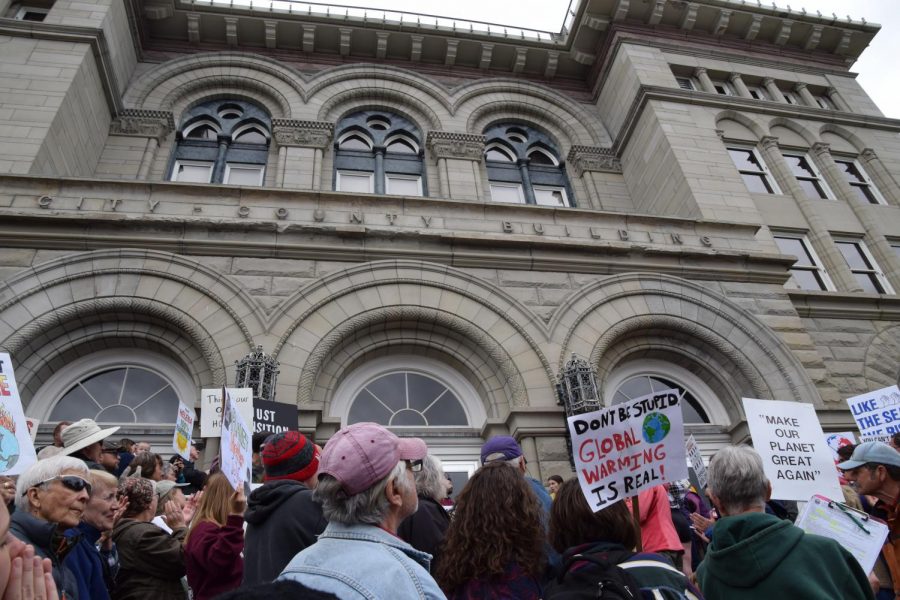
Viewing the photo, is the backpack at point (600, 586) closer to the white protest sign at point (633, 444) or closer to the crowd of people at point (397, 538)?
the crowd of people at point (397, 538)

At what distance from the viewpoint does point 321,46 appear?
18469 mm

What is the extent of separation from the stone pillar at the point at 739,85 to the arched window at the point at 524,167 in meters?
6.33

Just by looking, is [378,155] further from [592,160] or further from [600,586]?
[600,586]

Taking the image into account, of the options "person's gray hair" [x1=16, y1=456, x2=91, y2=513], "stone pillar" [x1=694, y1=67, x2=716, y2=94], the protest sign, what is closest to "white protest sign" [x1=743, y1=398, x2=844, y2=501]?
"person's gray hair" [x1=16, y1=456, x2=91, y2=513]

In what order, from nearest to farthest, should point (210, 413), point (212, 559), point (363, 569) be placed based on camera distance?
point (363, 569)
point (212, 559)
point (210, 413)

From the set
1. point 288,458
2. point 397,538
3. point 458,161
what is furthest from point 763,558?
point 458,161

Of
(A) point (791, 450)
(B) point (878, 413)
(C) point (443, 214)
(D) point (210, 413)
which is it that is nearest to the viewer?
(A) point (791, 450)

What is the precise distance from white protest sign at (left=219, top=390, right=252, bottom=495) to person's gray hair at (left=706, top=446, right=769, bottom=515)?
3.42m

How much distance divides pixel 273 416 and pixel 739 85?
720 inches

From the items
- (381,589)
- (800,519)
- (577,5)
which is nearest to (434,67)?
(577,5)

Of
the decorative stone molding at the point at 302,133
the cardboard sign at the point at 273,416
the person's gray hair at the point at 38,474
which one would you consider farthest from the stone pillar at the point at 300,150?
the person's gray hair at the point at 38,474

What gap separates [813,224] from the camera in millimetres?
15930

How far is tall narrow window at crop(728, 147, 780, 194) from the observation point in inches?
656

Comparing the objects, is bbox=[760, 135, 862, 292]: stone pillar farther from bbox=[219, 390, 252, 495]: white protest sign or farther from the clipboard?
bbox=[219, 390, 252, 495]: white protest sign
